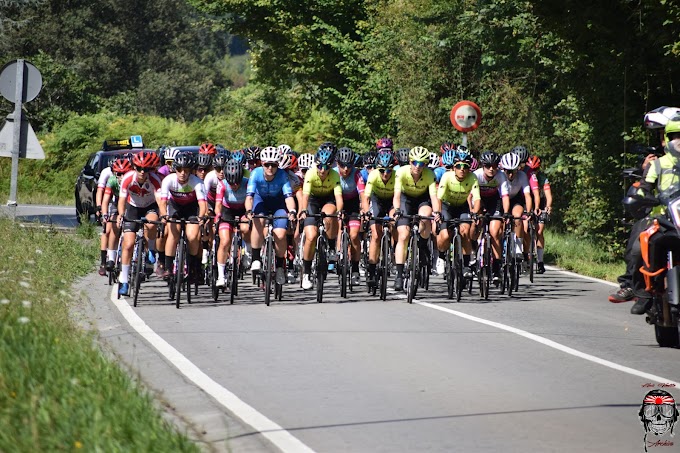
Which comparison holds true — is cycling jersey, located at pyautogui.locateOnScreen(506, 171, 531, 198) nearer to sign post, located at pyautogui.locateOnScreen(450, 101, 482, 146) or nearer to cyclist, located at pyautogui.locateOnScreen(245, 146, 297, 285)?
cyclist, located at pyautogui.locateOnScreen(245, 146, 297, 285)

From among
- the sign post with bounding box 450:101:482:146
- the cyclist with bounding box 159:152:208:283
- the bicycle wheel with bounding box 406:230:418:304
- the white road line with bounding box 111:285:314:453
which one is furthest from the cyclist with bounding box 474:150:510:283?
the sign post with bounding box 450:101:482:146

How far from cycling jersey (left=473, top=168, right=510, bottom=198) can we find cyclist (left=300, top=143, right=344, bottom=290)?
2.13 meters

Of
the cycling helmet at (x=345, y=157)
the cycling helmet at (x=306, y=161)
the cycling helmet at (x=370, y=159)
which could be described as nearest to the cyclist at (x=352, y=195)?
the cycling helmet at (x=345, y=157)

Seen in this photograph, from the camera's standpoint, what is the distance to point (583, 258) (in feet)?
76.5

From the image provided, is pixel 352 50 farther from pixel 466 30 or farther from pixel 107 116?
pixel 107 116

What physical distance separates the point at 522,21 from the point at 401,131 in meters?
7.58

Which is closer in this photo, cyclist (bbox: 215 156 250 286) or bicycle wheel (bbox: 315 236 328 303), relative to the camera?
bicycle wheel (bbox: 315 236 328 303)

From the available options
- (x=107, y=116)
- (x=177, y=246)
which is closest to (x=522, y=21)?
(x=177, y=246)

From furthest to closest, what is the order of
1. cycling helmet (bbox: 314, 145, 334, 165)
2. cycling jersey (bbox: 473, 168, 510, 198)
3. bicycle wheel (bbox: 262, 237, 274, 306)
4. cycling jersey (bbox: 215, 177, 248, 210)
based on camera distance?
cycling jersey (bbox: 473, 168, 510, 198), cycling jersey (bbox: 215, 177, 248, 210), cycling helmet (bbox: 314, 145, 334, 165), bicycle wheel (bbox: 262, 237, 274, 306)

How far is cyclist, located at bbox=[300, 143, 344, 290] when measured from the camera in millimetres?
16516

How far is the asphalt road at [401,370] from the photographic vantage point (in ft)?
25.2

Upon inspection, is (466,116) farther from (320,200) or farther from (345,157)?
(320,200)

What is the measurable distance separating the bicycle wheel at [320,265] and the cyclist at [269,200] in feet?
1.41

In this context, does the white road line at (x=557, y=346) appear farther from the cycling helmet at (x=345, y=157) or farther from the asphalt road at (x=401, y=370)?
the cycling helmet at (x=345, y=157)
